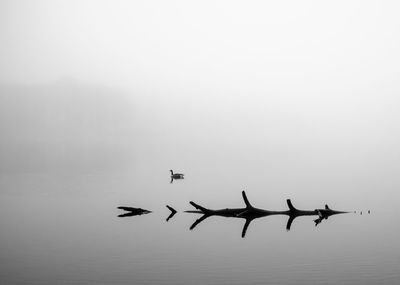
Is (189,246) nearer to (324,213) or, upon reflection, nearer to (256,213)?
(256,213)

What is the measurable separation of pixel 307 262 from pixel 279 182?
39.3m

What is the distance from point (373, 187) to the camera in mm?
56875

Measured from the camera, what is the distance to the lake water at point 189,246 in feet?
72.9

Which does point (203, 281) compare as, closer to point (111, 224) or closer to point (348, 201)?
point (111, 224)

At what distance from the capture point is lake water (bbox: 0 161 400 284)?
22.2m

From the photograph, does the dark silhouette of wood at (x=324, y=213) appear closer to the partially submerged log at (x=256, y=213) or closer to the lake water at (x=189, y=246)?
the partially submerged log at (x=256, y=213)

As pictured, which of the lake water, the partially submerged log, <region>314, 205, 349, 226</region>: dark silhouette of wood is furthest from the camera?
<region>314, 205, 349, 226</region>: dark silhouette of wood

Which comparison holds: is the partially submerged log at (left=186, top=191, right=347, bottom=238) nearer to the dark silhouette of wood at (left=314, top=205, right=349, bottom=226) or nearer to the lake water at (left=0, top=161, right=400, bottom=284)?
the dark silhouette of wood at (left=314, top=205, right=349, bottom=226)

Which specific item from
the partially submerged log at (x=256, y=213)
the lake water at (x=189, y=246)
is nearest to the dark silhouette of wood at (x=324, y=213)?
the partially submerged log at (x=256, y=213)

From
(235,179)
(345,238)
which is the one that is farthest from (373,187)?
(345,238)

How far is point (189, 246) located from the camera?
27875 millimetres

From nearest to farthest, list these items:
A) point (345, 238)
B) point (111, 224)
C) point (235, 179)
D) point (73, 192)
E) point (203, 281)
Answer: point (203, 281)
point (345, 238)
point (111, 224)
point (73, 192)
point (235, 179)

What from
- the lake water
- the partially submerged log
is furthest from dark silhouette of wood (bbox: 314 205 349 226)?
the lake water

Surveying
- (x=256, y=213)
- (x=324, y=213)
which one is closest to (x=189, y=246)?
(x=256, y=213)
